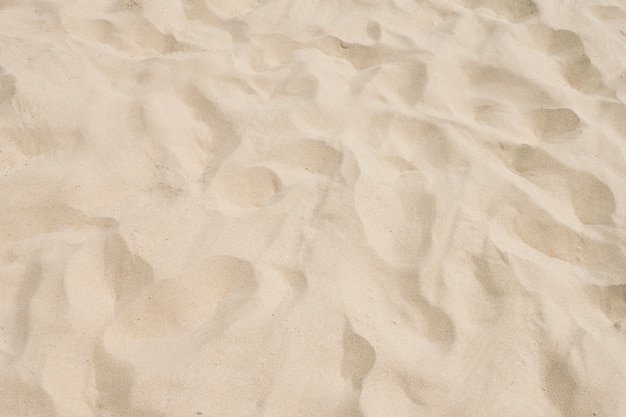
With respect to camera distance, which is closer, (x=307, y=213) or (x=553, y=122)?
(x=307, y=213)

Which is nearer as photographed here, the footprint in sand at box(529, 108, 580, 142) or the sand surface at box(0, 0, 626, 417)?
the sand surface at box(0, 0, 626, 417)

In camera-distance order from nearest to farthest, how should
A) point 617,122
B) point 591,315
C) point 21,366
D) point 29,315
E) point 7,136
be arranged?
1. point 21,366
2. point 29,315
3. point 591,315
4. point 7,136
5. point 617,122

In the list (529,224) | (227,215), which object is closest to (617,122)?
(529,224)

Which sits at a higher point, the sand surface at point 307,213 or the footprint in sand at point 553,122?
the footprint in sand at point 553,122

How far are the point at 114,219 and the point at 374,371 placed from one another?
889 millimetres

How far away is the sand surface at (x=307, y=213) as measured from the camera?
159 cm

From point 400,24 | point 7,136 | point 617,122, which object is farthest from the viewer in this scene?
point 400,24

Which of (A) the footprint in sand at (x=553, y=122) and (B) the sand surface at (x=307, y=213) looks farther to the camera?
(A) the footprint in sand at (x=553, y=122)

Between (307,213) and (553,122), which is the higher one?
(553,122)

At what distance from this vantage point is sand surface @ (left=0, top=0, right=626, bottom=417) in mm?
1593

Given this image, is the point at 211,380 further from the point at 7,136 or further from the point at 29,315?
the point at 7,136

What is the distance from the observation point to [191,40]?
2627 millimetres

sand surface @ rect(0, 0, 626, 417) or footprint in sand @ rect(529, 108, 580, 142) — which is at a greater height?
footprint in sand @ rect(529, 108, 580, 142)

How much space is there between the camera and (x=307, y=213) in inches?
77.0
